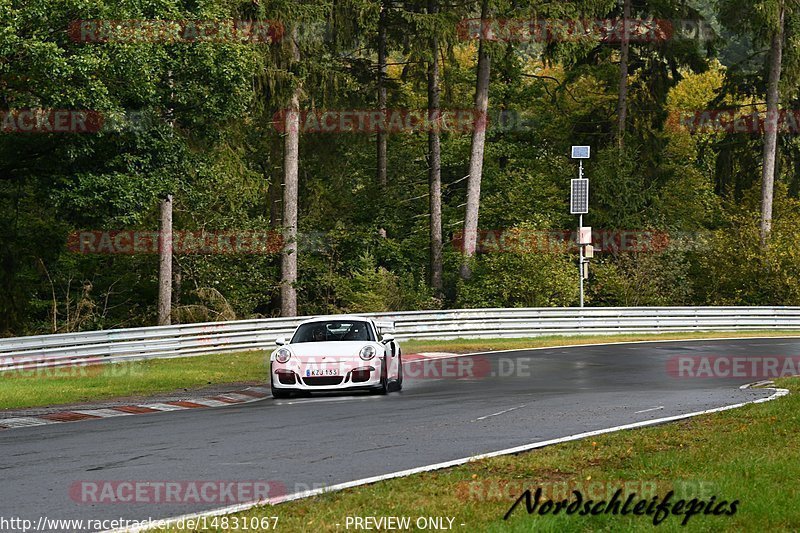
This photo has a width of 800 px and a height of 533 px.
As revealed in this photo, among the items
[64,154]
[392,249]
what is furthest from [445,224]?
[64,154]

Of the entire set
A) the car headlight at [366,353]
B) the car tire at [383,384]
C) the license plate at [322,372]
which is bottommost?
the car tire at [383,384]

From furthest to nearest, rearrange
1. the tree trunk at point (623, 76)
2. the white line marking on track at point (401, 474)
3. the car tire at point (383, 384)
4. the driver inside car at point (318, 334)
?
the tree trunk at point (623, 76) → the driver inside car at point (318, 334) → the car tire at point (383, 384) → the white line marking on track at point (401, 474)

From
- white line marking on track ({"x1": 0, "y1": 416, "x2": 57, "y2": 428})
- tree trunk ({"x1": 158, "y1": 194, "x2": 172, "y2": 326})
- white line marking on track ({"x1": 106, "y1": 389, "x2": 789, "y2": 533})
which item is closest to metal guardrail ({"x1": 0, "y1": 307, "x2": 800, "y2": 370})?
white line marking on track ({"x1": 0, "y1": 416, "x2": 57, "y2": 428})

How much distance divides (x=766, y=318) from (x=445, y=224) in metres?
A: 18.1

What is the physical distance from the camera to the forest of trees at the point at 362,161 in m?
28.1

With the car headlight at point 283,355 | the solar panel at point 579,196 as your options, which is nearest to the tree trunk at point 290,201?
the solar panel at point 579,196

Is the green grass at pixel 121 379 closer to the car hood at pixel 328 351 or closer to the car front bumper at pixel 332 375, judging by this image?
the car front bumper at pixel 332 375

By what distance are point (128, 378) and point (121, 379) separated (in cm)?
22

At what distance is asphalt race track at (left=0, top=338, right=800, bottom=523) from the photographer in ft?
35.6

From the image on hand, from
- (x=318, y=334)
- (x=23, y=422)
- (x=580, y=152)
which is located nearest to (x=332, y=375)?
(x=318, y=334)

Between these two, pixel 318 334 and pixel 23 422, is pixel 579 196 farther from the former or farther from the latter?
pixel 23 422

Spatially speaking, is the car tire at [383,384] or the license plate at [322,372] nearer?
the license plate at [322,372]

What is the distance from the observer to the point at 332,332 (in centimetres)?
2069

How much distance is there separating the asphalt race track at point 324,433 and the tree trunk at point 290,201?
17966 millimetres
